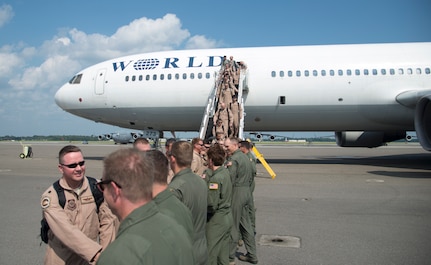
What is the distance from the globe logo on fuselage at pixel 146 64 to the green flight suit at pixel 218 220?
1400 centimetres

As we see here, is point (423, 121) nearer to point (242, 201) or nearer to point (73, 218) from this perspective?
point (242, 201)

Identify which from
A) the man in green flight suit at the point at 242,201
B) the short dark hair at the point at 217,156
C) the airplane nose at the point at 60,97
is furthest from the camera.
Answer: the airplane nose at the point at 60,97

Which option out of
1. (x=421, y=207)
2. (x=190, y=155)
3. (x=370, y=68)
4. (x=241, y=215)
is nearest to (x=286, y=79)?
(x=370, y=68)

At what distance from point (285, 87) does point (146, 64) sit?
6.81 m

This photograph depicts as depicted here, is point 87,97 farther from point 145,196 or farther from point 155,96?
point 145,196

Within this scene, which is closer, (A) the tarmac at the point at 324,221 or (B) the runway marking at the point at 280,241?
(A) the tarmac at the point at 324,221

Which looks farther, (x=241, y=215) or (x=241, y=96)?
(x=241, y=96)

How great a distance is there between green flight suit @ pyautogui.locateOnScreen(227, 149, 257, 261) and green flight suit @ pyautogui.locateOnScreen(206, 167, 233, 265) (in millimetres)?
818

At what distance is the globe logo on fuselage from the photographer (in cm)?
1750

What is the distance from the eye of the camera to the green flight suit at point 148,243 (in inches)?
62.6

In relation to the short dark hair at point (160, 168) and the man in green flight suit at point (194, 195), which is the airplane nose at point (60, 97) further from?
the short dark hair at point (160, 168)

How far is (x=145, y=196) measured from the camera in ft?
6.17

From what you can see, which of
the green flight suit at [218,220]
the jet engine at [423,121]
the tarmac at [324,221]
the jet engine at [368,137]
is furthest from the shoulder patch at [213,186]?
the jet engine at [368,137]

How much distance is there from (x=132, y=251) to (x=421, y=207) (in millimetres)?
8397
